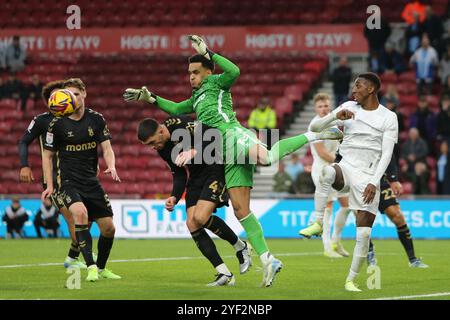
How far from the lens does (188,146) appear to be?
11906mm

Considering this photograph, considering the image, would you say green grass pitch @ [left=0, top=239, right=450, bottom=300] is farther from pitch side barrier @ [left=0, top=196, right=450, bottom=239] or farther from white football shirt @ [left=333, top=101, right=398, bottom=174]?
pitch side barrier @ [left=0, top=196, right=450, bottom=239]

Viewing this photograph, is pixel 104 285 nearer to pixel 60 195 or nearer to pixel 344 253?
pixel 60 195

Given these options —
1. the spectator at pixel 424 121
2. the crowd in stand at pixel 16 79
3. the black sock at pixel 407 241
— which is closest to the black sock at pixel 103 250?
the black sock at pixel 407 241

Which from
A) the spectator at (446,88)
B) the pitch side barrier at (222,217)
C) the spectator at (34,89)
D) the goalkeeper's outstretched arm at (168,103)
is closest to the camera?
the goalkeeper's outstretched arm at (168,103)

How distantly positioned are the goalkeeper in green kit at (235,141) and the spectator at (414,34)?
15667 mm

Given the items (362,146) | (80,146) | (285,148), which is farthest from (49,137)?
(362,146)

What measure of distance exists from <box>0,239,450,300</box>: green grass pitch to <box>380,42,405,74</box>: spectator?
817 cm

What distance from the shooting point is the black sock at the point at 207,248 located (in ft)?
38.5

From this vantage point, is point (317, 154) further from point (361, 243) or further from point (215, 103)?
point (361, 243)

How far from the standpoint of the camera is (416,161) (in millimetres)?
23828

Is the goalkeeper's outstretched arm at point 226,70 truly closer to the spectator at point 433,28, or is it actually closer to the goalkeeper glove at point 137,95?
the goalkeeper glove at point 137,95

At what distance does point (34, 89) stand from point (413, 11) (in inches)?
418

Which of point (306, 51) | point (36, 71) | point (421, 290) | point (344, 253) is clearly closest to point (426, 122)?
point (306, 51)

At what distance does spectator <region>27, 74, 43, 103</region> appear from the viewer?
1141 inches
